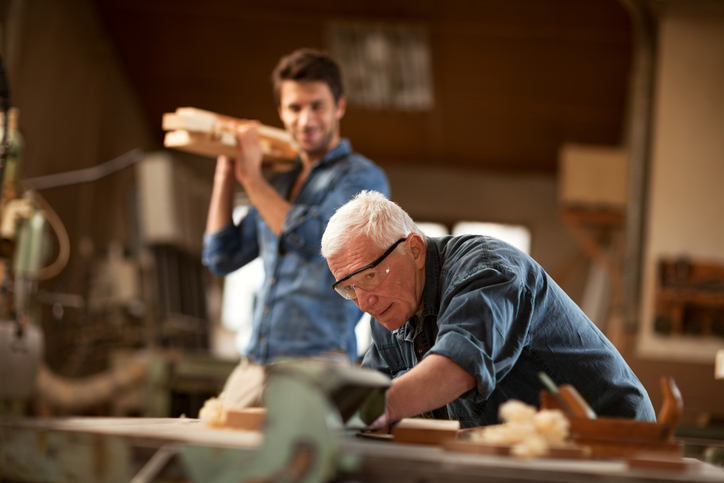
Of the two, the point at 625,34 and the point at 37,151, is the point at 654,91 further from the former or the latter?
the point at 37,151

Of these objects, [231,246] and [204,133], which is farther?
[231,246]

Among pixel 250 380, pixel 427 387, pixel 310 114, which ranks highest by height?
pixel 310 114

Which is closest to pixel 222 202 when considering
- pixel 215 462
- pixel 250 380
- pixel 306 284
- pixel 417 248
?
pixel 306 284

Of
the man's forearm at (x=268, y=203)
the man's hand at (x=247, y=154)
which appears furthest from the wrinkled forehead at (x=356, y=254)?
the man's hand at (x=247, y=154)

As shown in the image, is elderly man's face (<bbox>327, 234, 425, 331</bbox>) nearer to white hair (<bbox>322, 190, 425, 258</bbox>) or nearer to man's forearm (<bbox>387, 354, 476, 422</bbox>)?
white hair (<bbox>322, 190, 425, 258</bbox>)

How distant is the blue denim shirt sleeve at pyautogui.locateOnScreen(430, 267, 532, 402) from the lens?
1263 mm

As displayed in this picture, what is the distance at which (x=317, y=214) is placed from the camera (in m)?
2.30

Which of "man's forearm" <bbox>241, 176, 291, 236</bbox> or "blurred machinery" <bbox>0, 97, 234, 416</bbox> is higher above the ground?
"man's forearm" <bbox>241, 176, 291, 236</bbox>

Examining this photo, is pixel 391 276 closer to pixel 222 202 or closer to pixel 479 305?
pixel 479 305


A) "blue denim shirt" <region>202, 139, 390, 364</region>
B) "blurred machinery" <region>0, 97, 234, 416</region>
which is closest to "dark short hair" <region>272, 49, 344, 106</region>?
"blue denim shirt" <region>202, 139, 390, 364</region>

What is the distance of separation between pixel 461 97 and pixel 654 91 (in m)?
3.31

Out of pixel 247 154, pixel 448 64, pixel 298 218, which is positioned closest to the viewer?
pixel 298 218

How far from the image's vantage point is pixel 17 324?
2.72m

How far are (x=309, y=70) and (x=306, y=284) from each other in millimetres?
719
